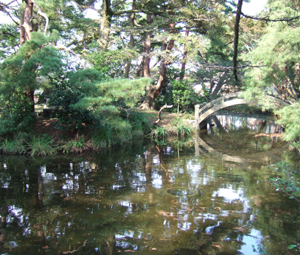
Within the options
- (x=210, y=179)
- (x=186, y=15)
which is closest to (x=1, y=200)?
(x=210, y=179)

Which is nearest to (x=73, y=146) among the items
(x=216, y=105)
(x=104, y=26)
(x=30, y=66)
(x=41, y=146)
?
(x=41, y=146)

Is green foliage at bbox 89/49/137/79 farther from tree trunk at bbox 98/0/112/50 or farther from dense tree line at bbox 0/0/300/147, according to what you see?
tree trunk at bbox 98/0/112/50

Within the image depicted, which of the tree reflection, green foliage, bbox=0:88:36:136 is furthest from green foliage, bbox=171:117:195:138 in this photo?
green foliage, bbox=0:88:36:136

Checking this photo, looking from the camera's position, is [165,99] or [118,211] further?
[165,99]

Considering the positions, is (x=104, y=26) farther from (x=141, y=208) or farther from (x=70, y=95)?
(x=141, y=208)

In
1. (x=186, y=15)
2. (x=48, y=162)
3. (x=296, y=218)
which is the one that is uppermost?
(x=186, y=15)

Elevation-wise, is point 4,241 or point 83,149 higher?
point 83,149

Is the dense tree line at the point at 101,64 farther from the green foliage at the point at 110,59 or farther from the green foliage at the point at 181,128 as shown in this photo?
the green foliage at the point at 181,128

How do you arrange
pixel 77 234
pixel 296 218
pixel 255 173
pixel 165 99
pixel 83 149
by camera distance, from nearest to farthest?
1. pixel 77 234
2. pixel 296 218
3. pixel 255 173
4. pixel 83 149
5. pixel 165 99

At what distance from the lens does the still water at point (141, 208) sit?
10.9 ft

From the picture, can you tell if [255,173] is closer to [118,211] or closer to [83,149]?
[118,211]

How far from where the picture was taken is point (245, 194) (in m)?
5.03

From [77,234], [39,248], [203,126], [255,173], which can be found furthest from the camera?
[203,126]

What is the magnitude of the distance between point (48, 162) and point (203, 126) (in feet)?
30.1
